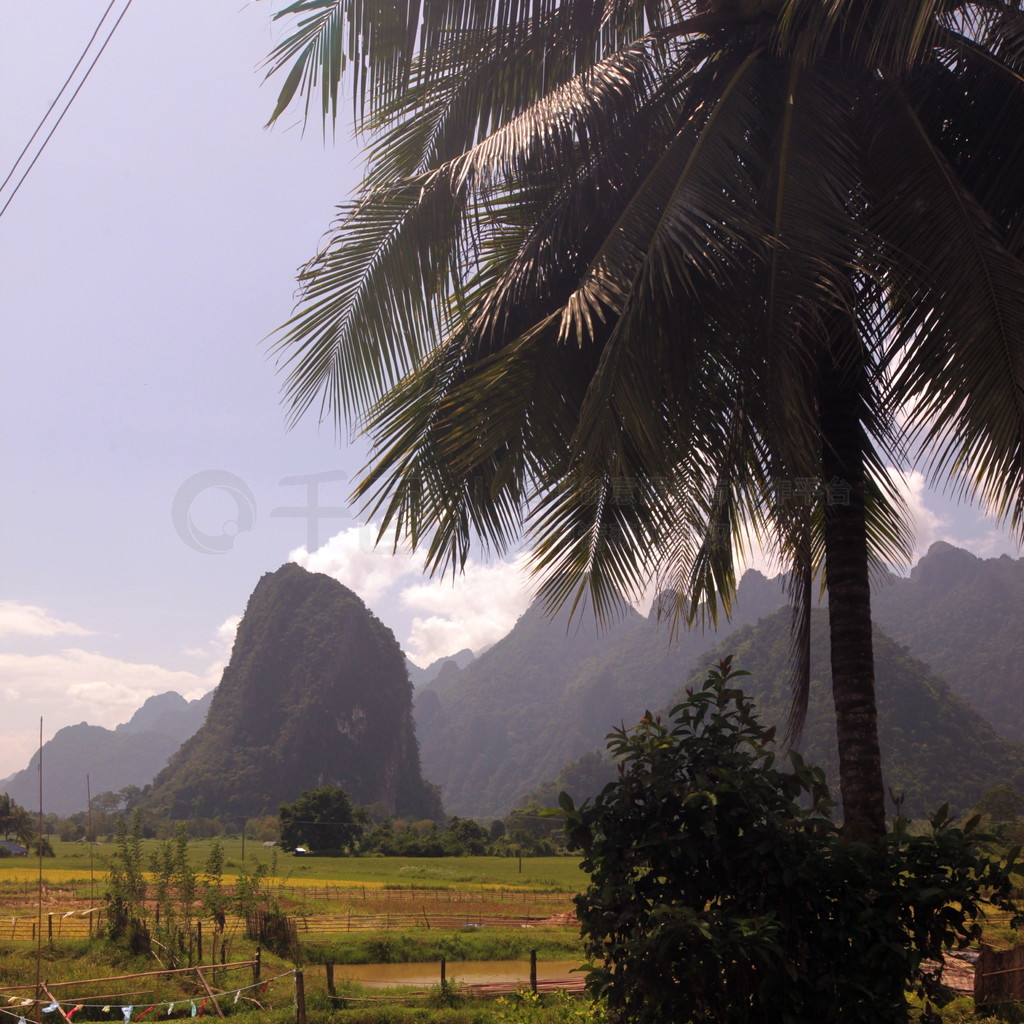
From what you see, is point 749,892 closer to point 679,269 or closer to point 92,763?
point 679,269

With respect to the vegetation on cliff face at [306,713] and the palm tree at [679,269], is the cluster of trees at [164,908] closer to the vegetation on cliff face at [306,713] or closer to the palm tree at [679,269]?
the palm tree at [679,269]

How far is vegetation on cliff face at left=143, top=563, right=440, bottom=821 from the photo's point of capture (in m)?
64.2

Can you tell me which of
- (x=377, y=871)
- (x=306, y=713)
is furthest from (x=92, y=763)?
(x=377, y=871)

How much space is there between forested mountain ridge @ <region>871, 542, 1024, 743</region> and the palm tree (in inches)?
2383

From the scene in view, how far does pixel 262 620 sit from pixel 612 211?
71.8 meters

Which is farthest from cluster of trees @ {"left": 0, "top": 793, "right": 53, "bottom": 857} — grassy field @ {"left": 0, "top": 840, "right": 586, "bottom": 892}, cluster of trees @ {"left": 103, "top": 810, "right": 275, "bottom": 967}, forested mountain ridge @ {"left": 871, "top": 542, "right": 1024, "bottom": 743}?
forested mountain ridge @ {"left": 871, "top": 542, "right": 1024, "bottom": 743}

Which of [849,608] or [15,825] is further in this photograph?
[15,825]

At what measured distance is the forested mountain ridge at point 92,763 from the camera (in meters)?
118

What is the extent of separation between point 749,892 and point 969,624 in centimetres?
7709

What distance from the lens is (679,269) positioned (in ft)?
9.35

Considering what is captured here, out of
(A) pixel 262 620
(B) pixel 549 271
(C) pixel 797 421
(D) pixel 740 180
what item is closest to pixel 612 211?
(B) pixel 549 271

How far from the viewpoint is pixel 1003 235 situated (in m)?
3.30

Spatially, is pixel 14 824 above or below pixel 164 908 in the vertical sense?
below

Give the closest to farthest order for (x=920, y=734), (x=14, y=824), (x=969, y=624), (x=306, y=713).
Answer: (x=920, y=734)
(x=14, y=824)
(x=306, y=713)
(x=969, y=624)
